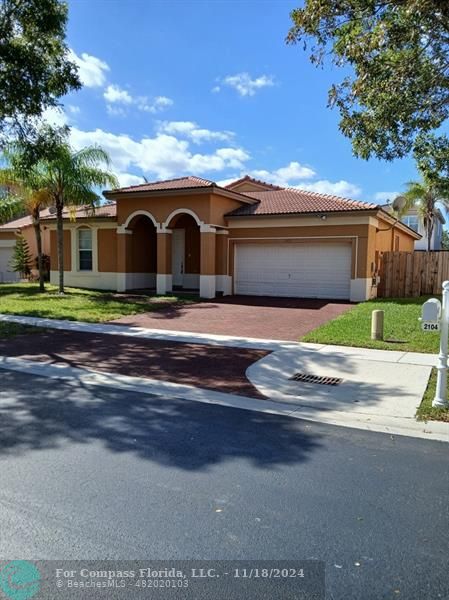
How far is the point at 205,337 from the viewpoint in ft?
37.2

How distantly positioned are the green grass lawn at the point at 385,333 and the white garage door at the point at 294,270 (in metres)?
4.35

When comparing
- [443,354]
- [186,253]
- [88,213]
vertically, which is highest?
[88,213]

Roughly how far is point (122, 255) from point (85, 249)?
3.32m

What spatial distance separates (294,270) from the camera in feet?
66.5

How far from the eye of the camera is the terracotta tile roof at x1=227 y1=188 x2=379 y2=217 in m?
19.1

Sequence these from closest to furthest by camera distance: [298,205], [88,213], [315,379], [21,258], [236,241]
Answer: [315,379]
[298,205]
[236,241]
[88,213]
[21,258]

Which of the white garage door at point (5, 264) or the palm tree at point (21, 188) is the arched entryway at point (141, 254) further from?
the white garage door at point (5, 264)

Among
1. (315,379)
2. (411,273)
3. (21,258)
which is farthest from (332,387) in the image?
(21,258)

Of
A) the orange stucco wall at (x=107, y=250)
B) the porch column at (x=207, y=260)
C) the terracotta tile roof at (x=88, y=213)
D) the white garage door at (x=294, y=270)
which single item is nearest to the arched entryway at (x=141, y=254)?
the orange stucco wall at (x=107, y=250)

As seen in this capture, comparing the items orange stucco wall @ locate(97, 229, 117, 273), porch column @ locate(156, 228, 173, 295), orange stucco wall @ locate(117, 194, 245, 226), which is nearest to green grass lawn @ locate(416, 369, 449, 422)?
orange stucco wall @ locate(117, 194, 245, 226)

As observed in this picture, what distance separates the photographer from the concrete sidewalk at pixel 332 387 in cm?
584

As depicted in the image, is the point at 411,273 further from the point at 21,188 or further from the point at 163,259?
the point at 21,188

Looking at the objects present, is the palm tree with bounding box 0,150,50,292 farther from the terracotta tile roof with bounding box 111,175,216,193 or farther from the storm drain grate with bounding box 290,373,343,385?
the storm drain grate with bounding box 290,373,343,385

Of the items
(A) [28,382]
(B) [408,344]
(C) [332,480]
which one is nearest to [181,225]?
(B) [408,344]
